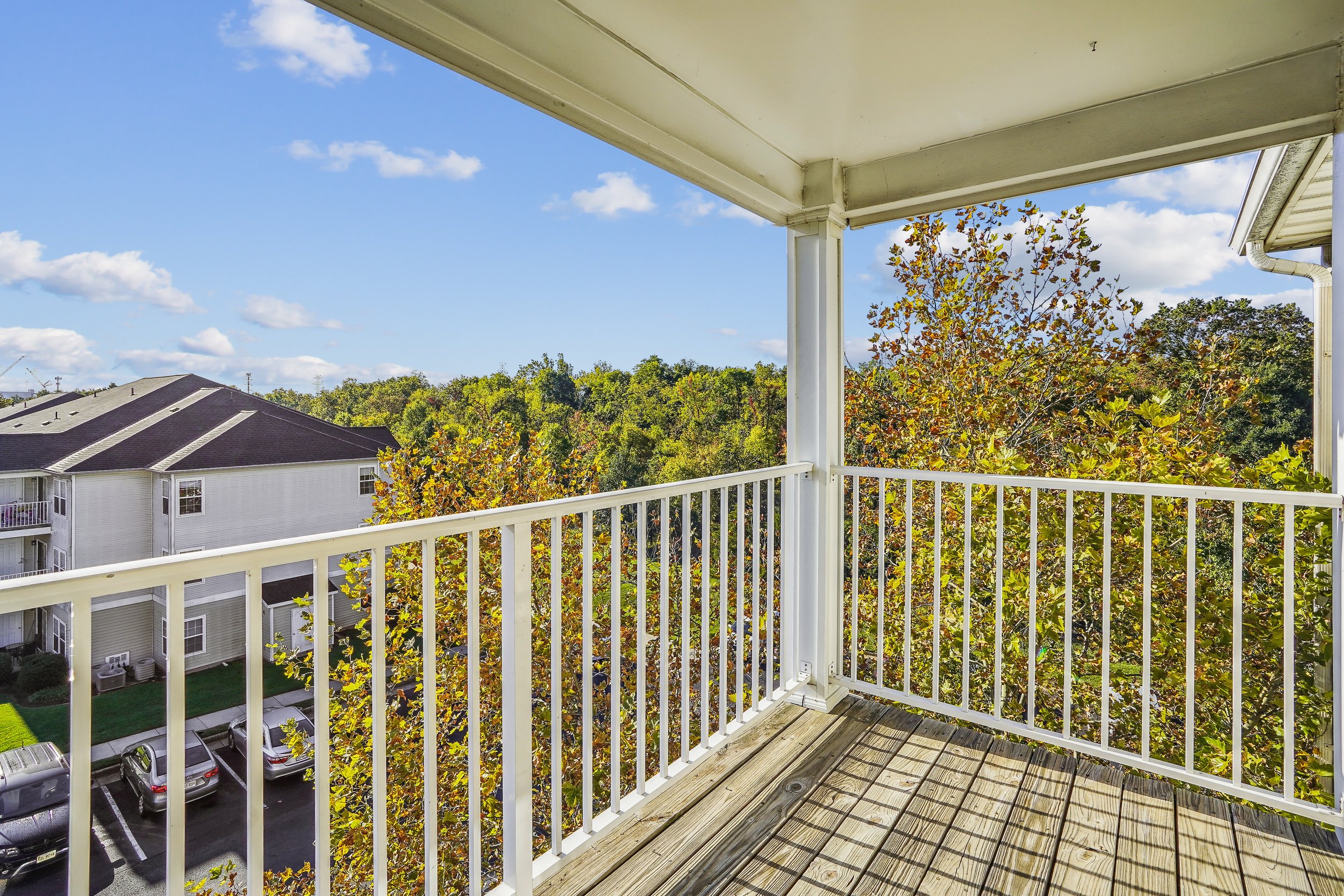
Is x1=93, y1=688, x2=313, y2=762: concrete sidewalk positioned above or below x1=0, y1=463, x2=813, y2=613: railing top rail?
below

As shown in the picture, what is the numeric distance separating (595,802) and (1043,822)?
194 cm

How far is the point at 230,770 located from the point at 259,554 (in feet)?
1.63

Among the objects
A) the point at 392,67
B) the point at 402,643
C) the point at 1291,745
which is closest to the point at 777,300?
the point at 392,67

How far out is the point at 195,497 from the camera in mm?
1215

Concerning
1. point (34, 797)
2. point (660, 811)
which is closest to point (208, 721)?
point (34, 797)

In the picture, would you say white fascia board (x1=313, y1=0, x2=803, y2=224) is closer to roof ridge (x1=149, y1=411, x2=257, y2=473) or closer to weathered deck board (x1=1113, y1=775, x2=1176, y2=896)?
roof ridge (x1=149, y1=411, x2=257, y2=473)

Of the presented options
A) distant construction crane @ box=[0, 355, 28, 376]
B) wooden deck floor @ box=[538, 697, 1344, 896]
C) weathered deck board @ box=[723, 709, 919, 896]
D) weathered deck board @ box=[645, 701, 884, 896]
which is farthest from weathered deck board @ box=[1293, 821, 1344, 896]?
distant construction crane @ box=[0, 355, 28, 376]

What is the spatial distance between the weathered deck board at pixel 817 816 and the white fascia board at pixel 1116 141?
2135 millimetres

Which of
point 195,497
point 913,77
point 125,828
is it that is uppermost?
point 913,77

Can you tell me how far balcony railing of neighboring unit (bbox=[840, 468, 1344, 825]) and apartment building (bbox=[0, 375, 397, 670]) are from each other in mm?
2074

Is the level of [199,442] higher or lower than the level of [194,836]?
higher

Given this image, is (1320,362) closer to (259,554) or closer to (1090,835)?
(1090,835)

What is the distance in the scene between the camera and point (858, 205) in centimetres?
292

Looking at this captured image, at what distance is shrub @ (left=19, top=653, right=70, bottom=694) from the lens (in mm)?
997
